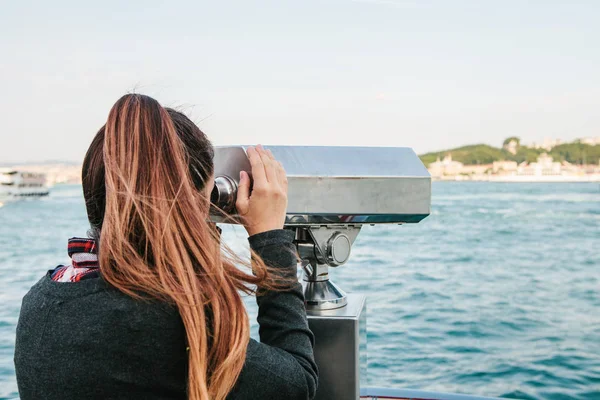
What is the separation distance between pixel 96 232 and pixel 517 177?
146ft

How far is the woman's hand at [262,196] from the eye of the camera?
0.86 metres

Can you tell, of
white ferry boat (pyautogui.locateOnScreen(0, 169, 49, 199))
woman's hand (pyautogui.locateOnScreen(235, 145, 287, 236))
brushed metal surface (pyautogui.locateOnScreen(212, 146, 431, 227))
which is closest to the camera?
woman's hand (pyautogui.locateOnScreen(235, 145, 287, 236))

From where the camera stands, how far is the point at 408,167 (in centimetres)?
110

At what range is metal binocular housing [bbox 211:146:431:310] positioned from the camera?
1023 mm

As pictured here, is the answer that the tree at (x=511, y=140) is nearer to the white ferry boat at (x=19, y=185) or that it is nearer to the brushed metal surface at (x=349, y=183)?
the white ferry boat at (x=19, y=185)

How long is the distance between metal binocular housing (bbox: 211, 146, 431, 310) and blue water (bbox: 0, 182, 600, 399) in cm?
12

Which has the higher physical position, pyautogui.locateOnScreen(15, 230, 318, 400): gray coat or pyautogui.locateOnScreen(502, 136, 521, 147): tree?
pyautogui.locateOnScreen(502, 136, 521, 147): tree

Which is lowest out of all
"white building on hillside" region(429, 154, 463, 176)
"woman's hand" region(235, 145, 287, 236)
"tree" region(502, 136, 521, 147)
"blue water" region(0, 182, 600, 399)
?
"blue water" region(0, 182, 600, 399)

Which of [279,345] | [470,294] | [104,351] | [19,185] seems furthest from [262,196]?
[19,185]

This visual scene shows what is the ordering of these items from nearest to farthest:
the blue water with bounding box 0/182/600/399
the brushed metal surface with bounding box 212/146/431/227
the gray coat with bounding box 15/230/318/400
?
1. the gray coat with bounding box 15/230/318/400
2. the brushed metal surface with bounding box 212/146/431/227
3. the blue water with bounding box 0/182/600/399

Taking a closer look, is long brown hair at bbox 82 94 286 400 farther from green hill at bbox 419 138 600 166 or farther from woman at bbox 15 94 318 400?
green hill at bbox 419 138 600 166

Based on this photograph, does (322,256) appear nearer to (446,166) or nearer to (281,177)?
(281,177)

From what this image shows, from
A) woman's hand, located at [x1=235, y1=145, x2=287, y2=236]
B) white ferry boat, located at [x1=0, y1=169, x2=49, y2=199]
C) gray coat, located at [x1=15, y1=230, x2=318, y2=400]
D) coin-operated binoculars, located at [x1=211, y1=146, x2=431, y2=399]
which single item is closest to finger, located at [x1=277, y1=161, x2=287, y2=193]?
woman's hand, located at [x1=235, y1=145, x2=287, y2=236]

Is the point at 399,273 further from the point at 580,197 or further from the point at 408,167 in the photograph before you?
the point at 580,197
